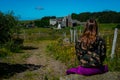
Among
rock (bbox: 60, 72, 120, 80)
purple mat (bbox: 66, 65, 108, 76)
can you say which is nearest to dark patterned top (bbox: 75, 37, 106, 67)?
purple mat (bbox: 66, 65, 108, 76)

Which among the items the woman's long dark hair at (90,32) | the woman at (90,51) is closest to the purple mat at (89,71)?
the woman at (90,51)

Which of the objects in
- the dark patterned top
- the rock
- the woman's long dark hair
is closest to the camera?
the rock

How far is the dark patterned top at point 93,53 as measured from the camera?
7.77m

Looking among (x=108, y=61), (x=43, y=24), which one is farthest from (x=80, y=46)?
(x=43, y=24)

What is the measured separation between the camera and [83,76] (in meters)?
7.61

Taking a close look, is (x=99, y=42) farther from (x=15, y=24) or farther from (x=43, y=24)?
(x=43, y=24)

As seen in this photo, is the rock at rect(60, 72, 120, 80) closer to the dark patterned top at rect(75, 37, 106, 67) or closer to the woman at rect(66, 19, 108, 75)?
the woman at rect(66, 19, 108, 75)

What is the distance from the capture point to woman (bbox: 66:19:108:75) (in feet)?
25.0

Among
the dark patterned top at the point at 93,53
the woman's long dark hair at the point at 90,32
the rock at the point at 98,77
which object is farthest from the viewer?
the dark patterned top at the point at 93,53

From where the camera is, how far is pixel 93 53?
7836 millimetres

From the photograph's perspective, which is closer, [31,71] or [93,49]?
[93,49]

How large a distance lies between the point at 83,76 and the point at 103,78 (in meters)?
0.46

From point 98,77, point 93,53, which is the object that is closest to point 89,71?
point 98,77

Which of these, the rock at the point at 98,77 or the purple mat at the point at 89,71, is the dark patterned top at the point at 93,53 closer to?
the purple mat at the point at 89,71
